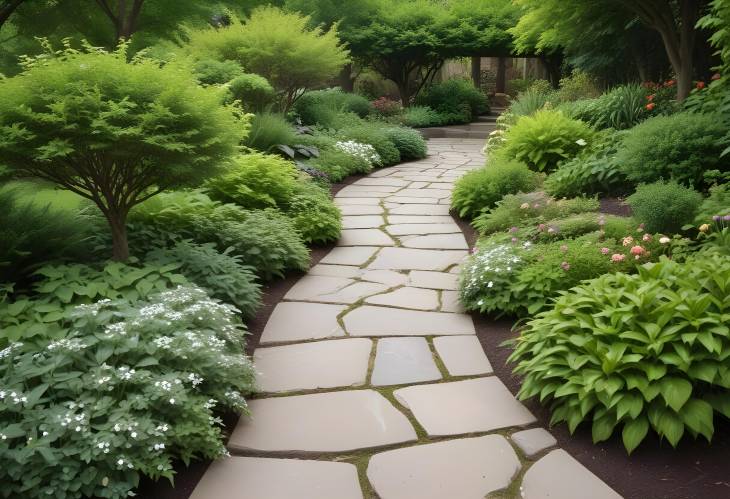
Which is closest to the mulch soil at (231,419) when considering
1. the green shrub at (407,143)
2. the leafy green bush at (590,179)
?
the leafy green bush at (590,179)

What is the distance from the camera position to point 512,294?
4.13m

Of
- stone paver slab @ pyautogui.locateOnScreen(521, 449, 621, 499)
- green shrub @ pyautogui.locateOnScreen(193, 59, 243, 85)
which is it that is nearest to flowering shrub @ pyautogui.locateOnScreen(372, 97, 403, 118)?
green shrub @ pyautogui.locateOnScreen(193, 59, 243, 85)

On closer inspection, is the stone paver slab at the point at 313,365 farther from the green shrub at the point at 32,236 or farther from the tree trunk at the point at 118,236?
the green shrub at the point at 32,236

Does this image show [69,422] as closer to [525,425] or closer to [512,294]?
[525,425]

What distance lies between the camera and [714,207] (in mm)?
4727

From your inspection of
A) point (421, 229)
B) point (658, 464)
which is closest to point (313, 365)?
point (658, 464)

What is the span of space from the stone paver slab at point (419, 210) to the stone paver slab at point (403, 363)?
12.0ft

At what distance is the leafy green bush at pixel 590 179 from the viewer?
22.1 feet

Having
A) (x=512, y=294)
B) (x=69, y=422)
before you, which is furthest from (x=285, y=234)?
(x=69, y=422)

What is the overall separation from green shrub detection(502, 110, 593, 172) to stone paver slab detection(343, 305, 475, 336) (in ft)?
14.1

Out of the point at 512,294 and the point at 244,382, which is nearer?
the point at 244,382

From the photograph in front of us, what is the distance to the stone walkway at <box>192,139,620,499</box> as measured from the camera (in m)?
2.47

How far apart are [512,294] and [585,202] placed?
218cm

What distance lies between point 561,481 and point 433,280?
2632 millimetres
